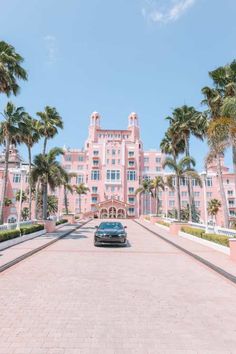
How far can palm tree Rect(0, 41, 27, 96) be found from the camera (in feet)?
61.4

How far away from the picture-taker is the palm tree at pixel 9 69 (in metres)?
18.7

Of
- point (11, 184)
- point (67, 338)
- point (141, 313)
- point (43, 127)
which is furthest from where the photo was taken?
point (11, 184)

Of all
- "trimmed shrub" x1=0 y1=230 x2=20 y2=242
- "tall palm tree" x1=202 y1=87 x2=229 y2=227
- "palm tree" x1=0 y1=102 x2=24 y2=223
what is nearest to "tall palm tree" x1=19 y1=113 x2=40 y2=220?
"palm tree" x1=0 y1=102 x2=24 y2=223

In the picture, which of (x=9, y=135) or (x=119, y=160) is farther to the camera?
(x=119, y=160)

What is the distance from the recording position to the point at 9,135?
21.1 m

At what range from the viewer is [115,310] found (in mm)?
5527

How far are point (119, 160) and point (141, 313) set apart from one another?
2753 inches

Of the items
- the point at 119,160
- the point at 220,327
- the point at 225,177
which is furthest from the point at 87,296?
the point at 225,177

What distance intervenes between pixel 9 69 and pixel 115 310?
19.9 metres

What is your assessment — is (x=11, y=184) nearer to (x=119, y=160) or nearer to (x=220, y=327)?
(x=119, y=160)

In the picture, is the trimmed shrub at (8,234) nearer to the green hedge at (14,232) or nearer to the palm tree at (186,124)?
the green hedge at (14,232)

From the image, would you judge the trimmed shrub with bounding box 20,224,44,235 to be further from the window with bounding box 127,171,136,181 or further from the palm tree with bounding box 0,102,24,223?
the window with bounding box 127,171,136,181

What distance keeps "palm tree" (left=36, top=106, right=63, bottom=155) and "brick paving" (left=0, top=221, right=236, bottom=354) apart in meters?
22.6

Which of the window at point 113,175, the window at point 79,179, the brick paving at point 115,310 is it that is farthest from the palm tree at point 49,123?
the window at point 79,179
